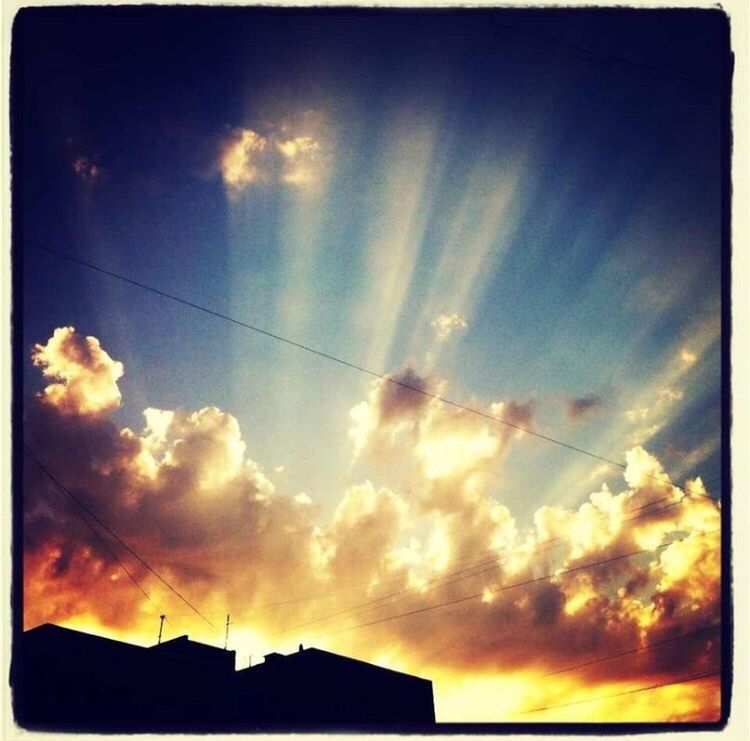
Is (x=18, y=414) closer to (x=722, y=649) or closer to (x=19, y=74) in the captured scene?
(x=19, y=74)

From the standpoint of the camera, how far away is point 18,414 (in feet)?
10.5

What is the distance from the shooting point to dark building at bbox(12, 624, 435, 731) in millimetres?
3201

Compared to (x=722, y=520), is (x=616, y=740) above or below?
below

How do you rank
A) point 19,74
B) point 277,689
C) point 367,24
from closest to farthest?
point 19,74 < point 367,24 < point 277,689

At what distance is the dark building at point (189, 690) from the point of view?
3201 mm

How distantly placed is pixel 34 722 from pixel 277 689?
15.6m

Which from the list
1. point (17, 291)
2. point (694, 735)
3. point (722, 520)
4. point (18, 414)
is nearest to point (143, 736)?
point (18, 414)

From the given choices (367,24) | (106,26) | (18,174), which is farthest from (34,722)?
(367,24)

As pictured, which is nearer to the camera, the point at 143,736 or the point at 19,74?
the point at 143,736

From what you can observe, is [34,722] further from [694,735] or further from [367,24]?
[367,24]

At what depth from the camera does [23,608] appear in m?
3.22

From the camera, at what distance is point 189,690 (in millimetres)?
13227

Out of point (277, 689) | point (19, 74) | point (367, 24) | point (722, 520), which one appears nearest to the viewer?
point (722, 520)

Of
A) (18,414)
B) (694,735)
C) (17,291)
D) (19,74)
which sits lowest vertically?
(694,735)
